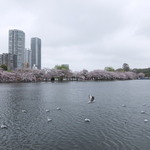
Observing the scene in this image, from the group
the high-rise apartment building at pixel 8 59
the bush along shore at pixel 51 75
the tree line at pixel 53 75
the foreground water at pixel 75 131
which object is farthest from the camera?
the high-rise apartment building at pixel 8 59

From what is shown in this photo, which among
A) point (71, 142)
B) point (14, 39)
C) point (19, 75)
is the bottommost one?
point (71, 142)

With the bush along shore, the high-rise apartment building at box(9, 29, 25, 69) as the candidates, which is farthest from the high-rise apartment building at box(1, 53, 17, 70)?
the bush along shore

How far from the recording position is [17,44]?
179500 millimetres

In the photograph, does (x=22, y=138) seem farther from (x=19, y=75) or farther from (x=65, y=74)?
(x=65, y=74)

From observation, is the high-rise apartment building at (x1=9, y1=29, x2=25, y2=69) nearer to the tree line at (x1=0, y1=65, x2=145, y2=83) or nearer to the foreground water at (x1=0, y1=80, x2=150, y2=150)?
the tree line at (x1=0, y1=65, x2=145, y2=83)

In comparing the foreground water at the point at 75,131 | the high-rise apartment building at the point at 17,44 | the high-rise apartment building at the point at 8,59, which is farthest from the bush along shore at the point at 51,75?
the high-rise apartment building at the point at 17,44

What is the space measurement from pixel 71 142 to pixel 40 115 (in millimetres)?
7256

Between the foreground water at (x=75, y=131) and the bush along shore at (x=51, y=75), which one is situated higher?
the bush along shore at (x=51, y=75)

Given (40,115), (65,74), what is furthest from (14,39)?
(40,115)

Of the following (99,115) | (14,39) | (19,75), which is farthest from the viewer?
(14,39)

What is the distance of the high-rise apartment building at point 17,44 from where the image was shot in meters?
175

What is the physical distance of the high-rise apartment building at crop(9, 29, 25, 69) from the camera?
175125 mm

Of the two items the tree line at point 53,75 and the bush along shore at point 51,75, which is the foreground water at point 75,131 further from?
the tree line at point 53,75

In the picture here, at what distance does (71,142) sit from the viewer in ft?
34.4
